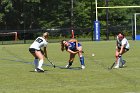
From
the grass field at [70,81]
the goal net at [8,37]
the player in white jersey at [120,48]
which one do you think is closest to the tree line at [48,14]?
the goal net at [8,37]

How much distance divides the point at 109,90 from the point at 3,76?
564 centimetres

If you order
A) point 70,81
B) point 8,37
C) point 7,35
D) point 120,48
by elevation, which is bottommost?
point 8,37

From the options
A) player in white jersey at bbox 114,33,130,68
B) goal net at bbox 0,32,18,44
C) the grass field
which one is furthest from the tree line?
the grass field

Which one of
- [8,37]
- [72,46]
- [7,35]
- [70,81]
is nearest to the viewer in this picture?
[70,81]

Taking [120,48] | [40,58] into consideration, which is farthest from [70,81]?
[120,48]

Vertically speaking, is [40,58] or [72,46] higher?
[72,46]

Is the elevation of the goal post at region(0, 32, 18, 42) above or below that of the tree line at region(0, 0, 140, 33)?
below

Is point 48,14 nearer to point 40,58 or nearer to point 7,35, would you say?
point 7,35

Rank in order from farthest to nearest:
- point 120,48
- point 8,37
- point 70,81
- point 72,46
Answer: point 8,37
point 120,48
point 72,46
point 70,81

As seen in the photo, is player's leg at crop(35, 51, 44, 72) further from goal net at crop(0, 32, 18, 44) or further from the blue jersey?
goal net at crop(0, 32, 18, 44)

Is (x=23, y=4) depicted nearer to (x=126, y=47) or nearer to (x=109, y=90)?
(x=126, y=47)

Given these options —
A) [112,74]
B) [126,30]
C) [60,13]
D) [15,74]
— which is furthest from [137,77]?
[60,13]

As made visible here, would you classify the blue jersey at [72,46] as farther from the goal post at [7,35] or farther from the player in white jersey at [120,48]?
the goal post at [7,35]

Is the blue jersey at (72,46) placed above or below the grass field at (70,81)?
above
